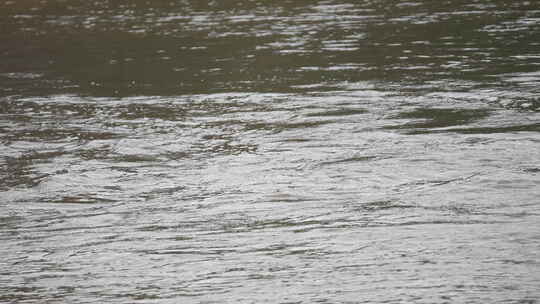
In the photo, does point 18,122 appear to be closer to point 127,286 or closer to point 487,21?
point 127,286

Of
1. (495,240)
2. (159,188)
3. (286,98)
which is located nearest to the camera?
(495,240)

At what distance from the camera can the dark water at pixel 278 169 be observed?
5.11m

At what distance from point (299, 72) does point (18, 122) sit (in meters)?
3.16

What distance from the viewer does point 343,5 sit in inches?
726

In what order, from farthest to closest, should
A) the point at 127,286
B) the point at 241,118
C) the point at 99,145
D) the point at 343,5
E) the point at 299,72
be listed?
the point at 343,5
the point at 299,72
the point at 241,118
the point at 99,145
the point at 127,286

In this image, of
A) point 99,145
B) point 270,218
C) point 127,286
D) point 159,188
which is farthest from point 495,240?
point 99,145

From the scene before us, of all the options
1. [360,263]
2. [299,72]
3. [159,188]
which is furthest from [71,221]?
[299,72]

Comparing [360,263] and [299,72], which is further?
[299,72]

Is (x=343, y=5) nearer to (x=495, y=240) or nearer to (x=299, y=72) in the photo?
(x=299, y=72)

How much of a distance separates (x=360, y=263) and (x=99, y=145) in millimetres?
3822

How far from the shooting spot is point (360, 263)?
5223 millimetres

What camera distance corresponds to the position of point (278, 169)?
24.0ft

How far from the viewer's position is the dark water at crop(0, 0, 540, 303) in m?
5.11

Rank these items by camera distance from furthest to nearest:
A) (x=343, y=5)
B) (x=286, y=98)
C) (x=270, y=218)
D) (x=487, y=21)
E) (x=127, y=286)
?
(x=343, y=5) < (x=487, y=21) < (x=286, y=98) < (x=270, y=218) < (x=127, y=286)
